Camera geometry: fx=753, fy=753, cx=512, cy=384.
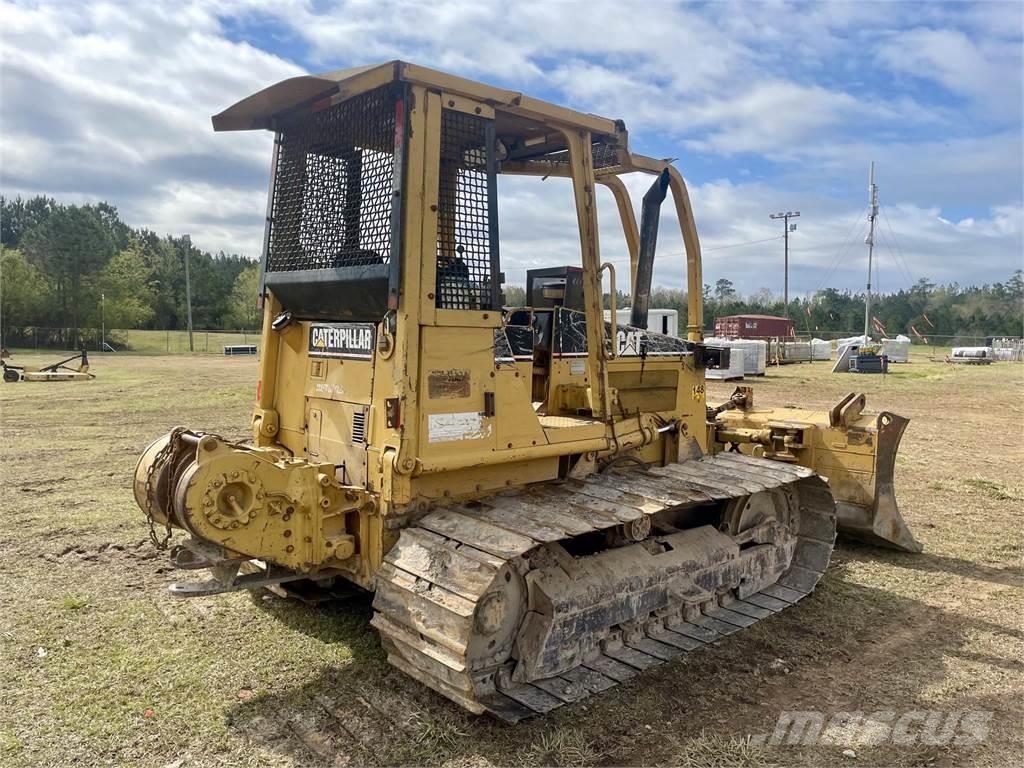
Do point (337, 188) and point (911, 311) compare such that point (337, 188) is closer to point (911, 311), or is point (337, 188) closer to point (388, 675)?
point (388, 675)

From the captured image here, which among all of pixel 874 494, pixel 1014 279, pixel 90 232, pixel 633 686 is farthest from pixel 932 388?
pixel 1014 279

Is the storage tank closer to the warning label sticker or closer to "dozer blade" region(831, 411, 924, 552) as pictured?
"dozer blade" region(831, 411, 924, 552)

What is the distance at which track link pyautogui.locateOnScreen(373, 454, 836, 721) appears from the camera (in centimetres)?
370

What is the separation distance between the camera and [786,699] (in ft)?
14.3

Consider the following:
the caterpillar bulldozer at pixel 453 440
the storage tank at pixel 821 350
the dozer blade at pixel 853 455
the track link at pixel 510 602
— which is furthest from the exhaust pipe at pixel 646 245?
the storage tank at pixel 821 350

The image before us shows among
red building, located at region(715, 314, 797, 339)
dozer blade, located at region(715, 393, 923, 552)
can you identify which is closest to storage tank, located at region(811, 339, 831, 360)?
red building, located at region(715, 314, 797, 339)

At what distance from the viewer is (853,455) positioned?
706 centimetres

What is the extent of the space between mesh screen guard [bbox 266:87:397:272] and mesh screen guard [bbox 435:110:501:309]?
338mm

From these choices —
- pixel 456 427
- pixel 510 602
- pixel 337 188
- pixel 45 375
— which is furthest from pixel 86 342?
→ pixel 510 602

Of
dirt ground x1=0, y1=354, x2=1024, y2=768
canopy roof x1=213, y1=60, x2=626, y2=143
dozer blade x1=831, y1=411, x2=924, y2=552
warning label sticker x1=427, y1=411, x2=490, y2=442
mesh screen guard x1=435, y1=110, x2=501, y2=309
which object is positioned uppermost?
canopy roof x1=213, y1=60, x2=626, y2=143

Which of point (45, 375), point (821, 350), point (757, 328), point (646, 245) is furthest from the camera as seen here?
point (757, 328)

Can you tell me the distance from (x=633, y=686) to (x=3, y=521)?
658 cm

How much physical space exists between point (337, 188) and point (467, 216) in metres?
0.90

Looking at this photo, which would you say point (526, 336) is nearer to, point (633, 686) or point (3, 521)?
point (633, 686)
